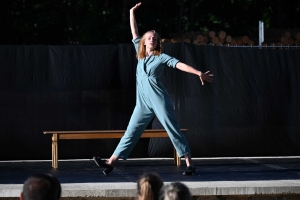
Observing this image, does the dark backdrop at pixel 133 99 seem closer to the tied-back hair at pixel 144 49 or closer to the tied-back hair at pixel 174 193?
the tied-back hair at pixel 144 49

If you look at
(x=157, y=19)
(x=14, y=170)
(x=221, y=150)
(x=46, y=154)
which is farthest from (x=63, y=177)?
(x=157, y=19)

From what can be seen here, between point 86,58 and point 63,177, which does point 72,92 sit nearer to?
point 86,58

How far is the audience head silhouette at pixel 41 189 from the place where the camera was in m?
4.38

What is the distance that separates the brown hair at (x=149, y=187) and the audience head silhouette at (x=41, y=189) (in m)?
0.74

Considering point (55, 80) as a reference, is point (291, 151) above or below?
below

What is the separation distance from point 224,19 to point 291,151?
19.1 metres

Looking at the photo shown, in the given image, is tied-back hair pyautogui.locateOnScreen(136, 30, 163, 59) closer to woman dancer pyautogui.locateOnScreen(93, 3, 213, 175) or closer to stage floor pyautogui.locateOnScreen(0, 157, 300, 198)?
woman dancer pyautogui.locateOnScreen(93, 3, 213, 175)

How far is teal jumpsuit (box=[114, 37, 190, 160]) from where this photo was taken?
30.1 feet

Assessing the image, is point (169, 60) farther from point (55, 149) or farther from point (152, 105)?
point (55, 149)

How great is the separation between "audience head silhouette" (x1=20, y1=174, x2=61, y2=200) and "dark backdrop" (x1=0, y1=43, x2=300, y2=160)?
282 inches

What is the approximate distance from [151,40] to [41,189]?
4.93m

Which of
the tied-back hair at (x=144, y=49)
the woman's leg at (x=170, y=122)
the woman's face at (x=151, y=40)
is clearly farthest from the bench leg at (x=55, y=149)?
the woman's face at (x=151, y=40)

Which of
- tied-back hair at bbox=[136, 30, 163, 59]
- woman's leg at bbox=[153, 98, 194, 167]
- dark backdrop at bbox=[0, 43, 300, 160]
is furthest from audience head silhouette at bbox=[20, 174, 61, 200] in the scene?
dark backdrop at bbox=[0, 43, 300, 160]

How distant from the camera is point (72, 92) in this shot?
1168cm
